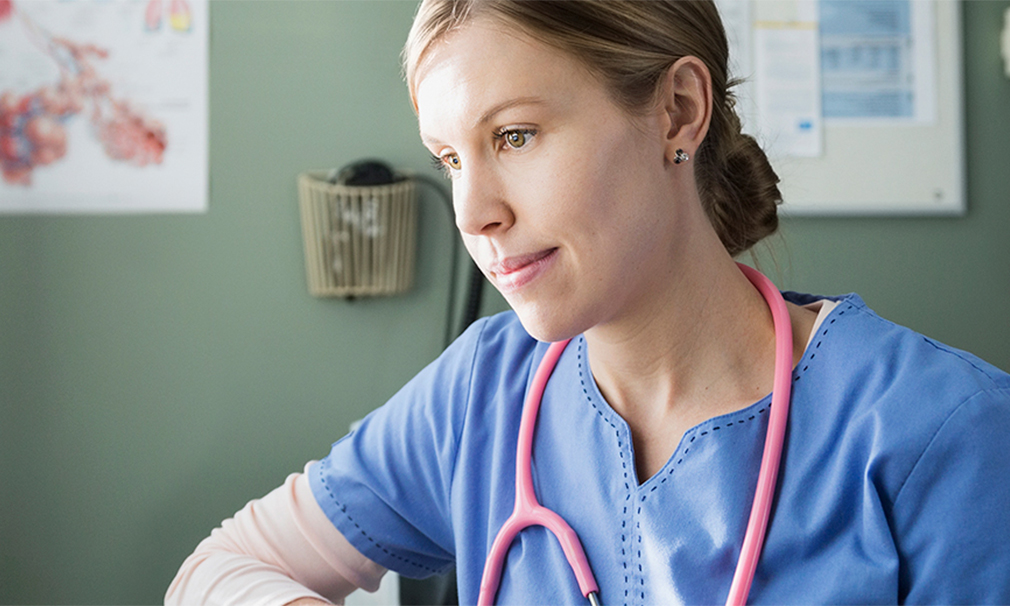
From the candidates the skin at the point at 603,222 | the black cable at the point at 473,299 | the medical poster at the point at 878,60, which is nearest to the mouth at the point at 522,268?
the skin at the point at 603,222

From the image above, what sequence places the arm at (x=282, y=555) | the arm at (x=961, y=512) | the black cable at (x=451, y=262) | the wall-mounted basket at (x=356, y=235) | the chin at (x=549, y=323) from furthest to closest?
the black cable at (x=451, y=262)
the wall-mounted basket at (x=356, y=235)
the arm at (x=282, y=555)
the chin at (x=549, y=323)
the arm at (x=961, y=512)

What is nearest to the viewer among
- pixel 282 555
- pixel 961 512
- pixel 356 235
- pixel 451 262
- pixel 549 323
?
pixel 961 512

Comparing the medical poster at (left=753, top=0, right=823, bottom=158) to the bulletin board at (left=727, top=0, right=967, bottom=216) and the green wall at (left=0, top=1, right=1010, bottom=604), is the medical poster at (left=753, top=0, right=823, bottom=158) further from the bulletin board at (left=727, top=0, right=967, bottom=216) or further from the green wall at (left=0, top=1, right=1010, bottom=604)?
the green wall at (left=0, top=1, right=1010, bottom=604)

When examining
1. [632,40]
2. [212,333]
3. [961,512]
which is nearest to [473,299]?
[212,333]

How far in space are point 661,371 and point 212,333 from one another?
1.31 metres

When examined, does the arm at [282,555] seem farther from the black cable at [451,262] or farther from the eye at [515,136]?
the black cable at [451,262]

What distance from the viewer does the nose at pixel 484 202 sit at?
2.23ft

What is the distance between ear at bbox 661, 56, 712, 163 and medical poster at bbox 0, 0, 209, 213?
1.35m

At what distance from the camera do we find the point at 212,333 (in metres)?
1.81

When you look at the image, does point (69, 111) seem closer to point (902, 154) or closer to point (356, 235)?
point (356, 235)

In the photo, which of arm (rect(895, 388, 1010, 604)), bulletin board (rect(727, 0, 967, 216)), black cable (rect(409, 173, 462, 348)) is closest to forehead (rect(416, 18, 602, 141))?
arm (rect(895, 388, 1010, 604))

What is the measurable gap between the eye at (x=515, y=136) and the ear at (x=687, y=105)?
136 millimetres

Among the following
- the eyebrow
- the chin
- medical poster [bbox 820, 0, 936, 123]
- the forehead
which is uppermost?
medical poster [bbox 820, 0, 936, 123]

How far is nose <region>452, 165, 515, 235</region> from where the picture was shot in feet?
2.23
